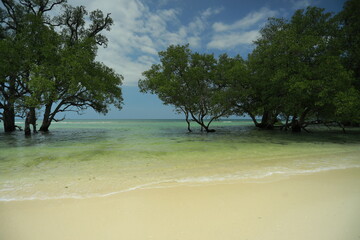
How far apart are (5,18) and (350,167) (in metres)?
31.3

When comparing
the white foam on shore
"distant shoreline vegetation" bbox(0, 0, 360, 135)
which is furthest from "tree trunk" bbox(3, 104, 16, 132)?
the white foam on shore

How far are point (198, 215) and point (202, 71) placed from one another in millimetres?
18167

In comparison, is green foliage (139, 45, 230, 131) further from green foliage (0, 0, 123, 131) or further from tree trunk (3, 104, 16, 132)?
tree trunk (3, 104, 16, 132)

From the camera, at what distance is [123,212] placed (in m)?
2.99

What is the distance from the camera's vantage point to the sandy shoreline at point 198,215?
2.38 m

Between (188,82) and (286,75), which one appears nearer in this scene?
(286,75)

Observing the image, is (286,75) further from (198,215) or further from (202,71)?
(198,215)

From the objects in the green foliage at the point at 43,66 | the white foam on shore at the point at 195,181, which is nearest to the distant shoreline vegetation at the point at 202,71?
the green foliage at the point at 43,66

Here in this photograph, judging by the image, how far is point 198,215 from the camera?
2.81 meters

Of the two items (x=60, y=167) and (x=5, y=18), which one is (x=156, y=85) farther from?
(x=5, y=18)

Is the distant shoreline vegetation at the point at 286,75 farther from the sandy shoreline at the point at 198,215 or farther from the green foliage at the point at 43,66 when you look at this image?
the sandy shoreline at the point at 198,215

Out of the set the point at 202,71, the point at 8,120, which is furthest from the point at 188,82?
the point at 8,120

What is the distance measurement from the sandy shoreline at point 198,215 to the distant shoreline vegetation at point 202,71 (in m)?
12.1

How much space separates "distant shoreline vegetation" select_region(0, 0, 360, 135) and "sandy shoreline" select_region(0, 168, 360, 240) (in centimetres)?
1206
